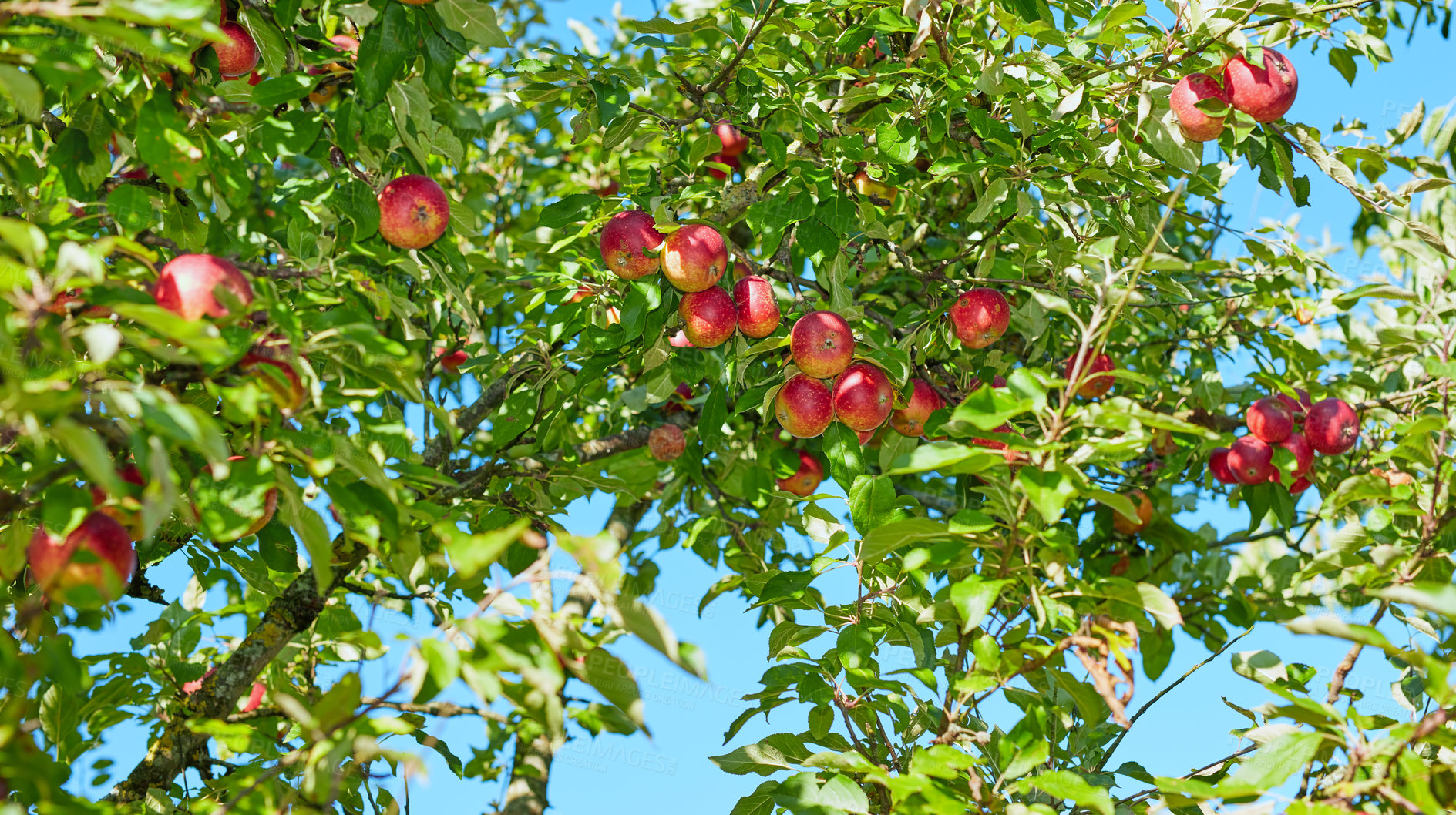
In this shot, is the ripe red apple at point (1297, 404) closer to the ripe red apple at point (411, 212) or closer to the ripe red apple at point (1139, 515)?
the ripe red apple at point (1139, 515)

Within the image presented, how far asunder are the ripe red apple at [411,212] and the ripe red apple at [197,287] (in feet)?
2.66

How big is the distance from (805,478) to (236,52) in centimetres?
234

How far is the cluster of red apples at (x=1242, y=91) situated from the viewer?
8.73 ft

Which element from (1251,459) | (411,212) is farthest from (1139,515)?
(411,212)

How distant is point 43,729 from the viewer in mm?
2301

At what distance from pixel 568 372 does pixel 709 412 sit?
560 mm

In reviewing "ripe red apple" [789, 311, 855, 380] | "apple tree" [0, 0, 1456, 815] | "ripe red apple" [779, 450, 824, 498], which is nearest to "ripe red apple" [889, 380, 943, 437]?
"apple tree" [0, 0, 1456, 815]

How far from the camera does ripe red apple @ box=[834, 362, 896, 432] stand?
2.66 m

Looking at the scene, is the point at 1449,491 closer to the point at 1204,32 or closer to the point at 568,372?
the point at 1204,32

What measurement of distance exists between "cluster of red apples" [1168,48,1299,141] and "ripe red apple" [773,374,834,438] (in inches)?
46.1

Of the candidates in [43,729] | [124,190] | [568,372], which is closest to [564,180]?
[568,372]

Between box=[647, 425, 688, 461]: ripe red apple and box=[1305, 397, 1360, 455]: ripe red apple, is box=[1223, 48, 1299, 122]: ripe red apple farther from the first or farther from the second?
box=[647, 425, 688, 461]: ripe red apple

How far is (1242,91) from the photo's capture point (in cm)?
271

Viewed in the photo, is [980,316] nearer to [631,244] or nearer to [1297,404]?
[631,244]
